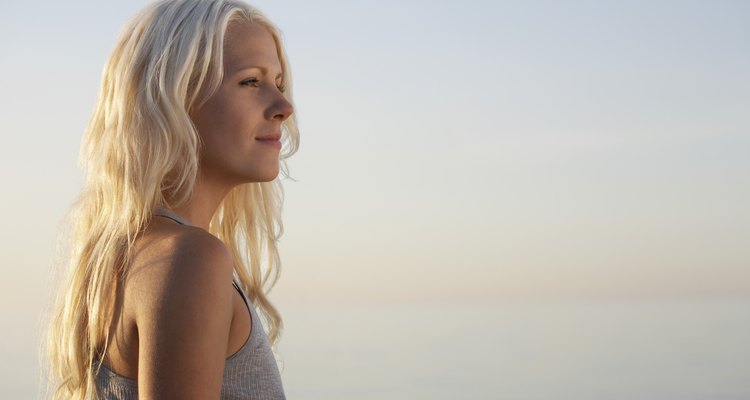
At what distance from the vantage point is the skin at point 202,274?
171 cm

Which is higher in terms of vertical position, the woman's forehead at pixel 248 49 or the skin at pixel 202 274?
the woman's forehead at pixel 248 49

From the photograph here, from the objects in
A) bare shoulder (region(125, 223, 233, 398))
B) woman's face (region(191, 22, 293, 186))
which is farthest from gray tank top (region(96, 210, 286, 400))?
woman's face (region(191, 22, 293, 186))

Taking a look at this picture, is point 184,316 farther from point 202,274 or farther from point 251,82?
point 251,82

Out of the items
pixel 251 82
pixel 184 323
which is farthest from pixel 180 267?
pixel 251 82

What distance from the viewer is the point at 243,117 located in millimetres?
2189

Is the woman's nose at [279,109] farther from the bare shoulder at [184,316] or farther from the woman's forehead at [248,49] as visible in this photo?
the bare shoulder at [184,316]

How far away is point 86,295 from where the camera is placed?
2062 mm

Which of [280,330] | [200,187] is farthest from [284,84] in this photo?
[280,330]

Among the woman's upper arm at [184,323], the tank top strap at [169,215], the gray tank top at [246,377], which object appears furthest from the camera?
the tank top strap at [169,215]

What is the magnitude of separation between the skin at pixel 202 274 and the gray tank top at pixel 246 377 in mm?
22

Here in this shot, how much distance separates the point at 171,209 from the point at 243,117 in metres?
0.28

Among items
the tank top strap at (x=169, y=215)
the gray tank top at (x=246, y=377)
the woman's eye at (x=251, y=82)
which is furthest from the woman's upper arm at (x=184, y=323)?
the woman's eye at (x=251, y=82)

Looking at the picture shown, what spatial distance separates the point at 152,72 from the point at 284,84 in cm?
42

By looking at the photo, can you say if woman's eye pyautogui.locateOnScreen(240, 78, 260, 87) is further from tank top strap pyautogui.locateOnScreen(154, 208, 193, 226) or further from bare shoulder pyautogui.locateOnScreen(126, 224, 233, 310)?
bare shoulder pyautogui.locateOnScreen(126, 224, 233, 310)
